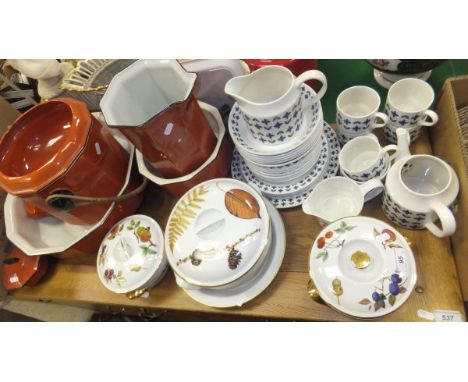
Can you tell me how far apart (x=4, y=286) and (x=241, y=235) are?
79cm

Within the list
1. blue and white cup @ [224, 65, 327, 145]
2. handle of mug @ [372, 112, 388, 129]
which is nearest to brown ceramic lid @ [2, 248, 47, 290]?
blue and white cup @ [224, 65, 327, 145]

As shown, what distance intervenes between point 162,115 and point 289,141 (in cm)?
30

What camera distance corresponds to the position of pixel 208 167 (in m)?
0.91

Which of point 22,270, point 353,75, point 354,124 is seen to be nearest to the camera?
point 354,124

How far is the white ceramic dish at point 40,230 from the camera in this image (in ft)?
3.17

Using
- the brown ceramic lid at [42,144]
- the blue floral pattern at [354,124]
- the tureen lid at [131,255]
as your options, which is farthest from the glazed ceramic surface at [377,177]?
the brown ceramic lid at [42,144]

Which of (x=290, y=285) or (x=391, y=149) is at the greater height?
(x=391, y=149)

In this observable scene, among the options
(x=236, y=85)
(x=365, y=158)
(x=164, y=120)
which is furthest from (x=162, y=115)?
(x=365, y=158)

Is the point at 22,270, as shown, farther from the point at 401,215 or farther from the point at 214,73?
the point at 401,215

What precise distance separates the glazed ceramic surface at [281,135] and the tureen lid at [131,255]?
32cm

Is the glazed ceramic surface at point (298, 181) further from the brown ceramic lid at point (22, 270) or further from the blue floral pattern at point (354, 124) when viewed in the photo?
the brown ceramic lid at point (22, 270)

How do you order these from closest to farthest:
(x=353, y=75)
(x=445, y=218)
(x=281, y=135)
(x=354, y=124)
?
1. (x=445, y=218)
2. (x=281, y=135)
3. (x=354, y=124)
4. (x=353, y=75)

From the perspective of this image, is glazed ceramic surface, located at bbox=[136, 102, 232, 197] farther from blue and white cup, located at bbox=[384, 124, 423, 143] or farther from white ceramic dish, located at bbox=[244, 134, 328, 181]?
blue and white cup, located at bbox=[384, 124, 423, 143]

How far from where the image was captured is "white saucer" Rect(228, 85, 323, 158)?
2.65 ft
